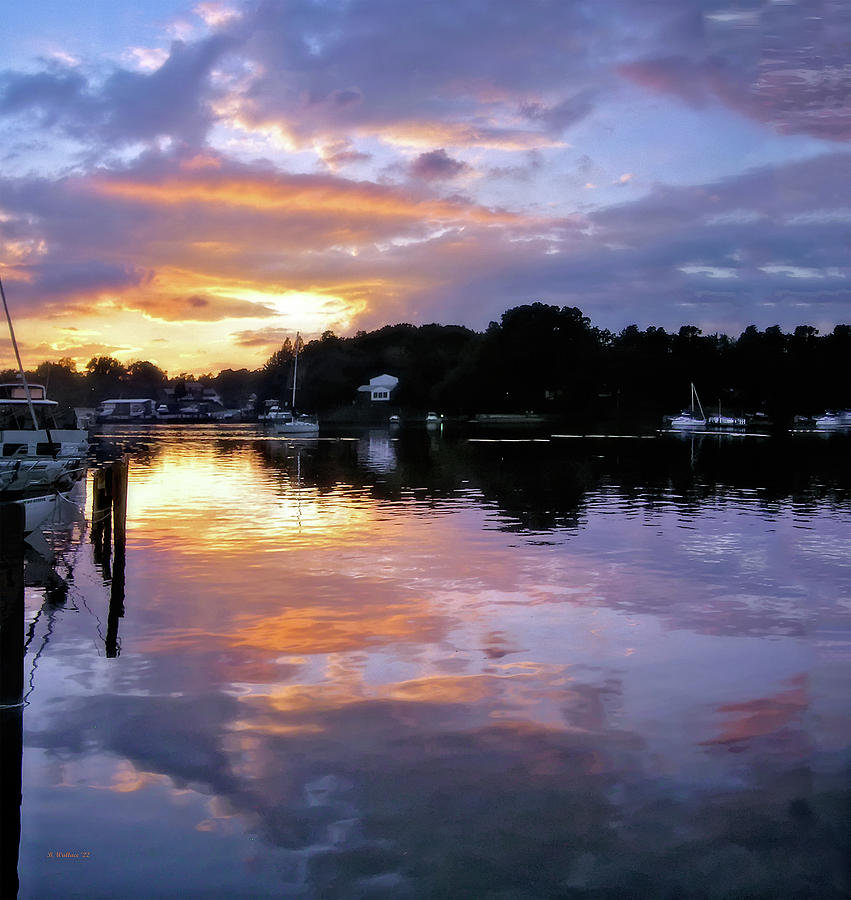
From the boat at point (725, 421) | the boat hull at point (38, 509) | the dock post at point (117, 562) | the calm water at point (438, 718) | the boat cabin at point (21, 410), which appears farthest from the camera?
the boat at point (725, 421)

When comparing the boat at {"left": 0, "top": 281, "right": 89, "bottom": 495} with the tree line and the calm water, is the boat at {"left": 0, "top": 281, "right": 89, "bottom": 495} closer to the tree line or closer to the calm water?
the calm water

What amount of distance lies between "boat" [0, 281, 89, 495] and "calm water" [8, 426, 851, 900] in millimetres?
3071

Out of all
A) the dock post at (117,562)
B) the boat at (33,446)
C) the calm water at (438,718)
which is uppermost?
the boat at (33,446)

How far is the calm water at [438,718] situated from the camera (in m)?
8.98

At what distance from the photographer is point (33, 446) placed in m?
51.2

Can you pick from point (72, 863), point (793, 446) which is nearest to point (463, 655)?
point (72, 863)

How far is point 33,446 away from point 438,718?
1743 inches

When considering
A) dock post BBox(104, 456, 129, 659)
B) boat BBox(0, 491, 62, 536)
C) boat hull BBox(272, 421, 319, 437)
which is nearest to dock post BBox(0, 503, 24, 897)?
dock post BBox(104, 456, 129, 659)

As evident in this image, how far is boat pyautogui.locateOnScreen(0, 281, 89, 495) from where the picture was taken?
30234 millimetres

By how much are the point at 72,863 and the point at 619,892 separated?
517cm

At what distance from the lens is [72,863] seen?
9.04 metres

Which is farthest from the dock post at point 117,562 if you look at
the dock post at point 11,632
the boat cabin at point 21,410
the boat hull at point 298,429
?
the boat hull at point 298,429

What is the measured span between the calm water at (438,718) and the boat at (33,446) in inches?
121

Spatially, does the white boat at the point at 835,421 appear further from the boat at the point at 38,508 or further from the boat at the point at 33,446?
the boat at the point at 38,508
